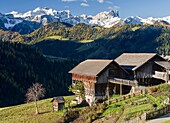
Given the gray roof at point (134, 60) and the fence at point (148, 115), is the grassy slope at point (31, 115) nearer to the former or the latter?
the gray roof at point (134, 60)

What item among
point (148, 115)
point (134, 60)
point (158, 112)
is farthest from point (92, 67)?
point (148, 115)

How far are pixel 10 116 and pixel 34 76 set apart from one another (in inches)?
4871

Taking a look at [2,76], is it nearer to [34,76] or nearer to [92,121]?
[34,76]

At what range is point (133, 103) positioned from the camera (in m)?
56.5

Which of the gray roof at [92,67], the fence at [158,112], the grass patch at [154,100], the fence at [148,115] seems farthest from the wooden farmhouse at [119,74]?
the fence at [148,115]

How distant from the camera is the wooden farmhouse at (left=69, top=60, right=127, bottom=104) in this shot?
75.6m

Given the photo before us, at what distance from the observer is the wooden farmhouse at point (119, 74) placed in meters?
75.5

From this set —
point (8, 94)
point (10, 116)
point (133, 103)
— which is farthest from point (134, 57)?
point (8, 94)

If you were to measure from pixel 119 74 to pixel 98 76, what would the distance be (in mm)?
6690

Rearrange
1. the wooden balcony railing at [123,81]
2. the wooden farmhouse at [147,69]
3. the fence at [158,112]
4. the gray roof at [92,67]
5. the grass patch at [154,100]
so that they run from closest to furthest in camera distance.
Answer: the fence at [158,112], the grass patch at [154,100], the wooden balcony railing at [123,81], the gray roof at [92,67], the wooden farmhouse at [147,69]

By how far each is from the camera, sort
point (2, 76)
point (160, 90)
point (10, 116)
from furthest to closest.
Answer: point (2, 76)
point (10, 116)
point (160, 90)

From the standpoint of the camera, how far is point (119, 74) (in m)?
78.9

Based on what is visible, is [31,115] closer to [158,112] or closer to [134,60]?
[134,60]

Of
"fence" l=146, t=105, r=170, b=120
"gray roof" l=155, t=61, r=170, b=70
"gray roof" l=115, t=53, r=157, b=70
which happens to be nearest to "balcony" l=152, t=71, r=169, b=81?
"gray roof" l=155, t=61, r=170, b=70
